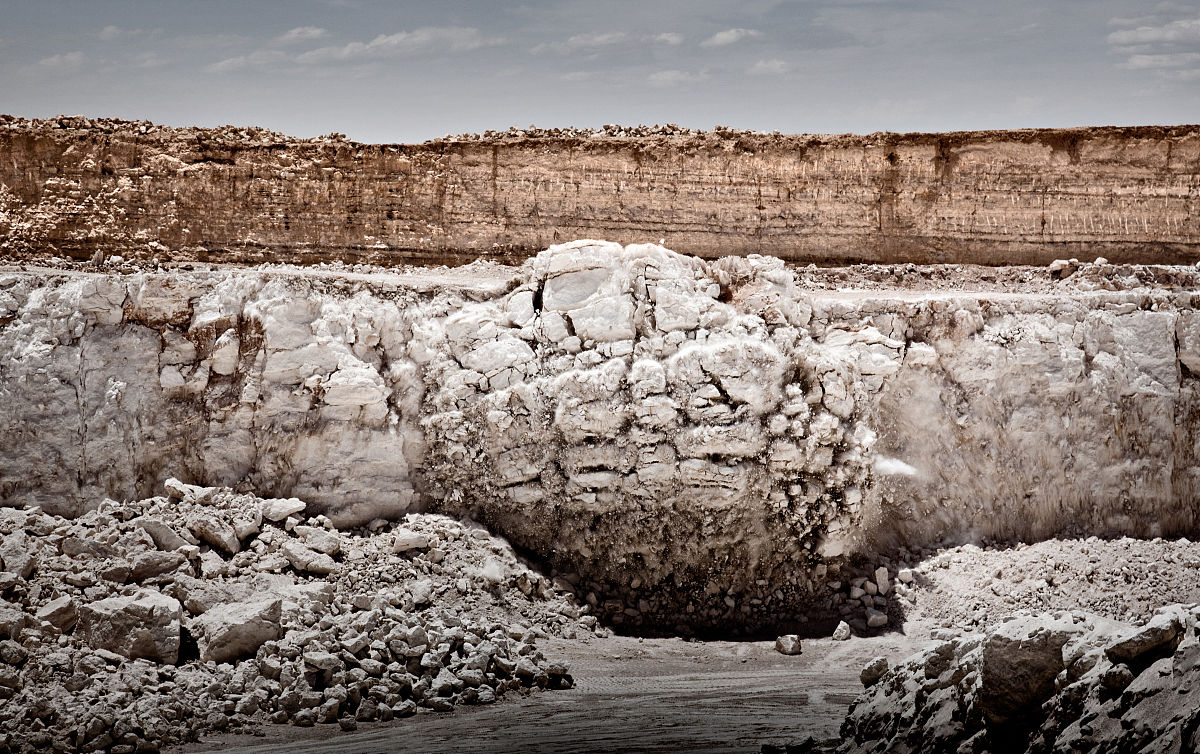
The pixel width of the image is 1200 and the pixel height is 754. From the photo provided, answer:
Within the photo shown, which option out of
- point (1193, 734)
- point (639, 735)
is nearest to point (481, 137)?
point (639, 735)

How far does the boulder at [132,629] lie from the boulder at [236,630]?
0.19m

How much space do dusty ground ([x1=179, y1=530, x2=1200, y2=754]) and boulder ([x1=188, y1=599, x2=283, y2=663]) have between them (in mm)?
748

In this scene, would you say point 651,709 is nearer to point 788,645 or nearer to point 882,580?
point 788,645

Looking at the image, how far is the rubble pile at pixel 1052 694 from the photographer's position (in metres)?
4.19

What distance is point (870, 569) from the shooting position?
29.2ft

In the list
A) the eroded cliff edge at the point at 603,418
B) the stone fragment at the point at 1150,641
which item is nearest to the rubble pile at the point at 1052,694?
the stone fragment at the point at 1150,641

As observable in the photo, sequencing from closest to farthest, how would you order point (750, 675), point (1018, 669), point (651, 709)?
A: point (1018, 669) < point (651, 709) < point (750, 675)

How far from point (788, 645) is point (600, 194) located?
4.81m

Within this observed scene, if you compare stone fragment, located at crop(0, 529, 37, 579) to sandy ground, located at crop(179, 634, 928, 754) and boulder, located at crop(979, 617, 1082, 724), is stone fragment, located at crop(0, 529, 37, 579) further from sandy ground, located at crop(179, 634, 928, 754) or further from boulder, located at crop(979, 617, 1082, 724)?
boulder, located at crop(979, 617, 1082, 724)

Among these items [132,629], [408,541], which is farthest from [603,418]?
[132,629]

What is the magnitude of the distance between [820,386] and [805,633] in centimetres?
189

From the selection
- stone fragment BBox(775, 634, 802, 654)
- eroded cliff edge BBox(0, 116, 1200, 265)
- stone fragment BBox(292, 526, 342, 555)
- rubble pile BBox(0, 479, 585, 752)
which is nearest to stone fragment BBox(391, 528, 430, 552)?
rubble pile BBox(0, 479, 585, 752)

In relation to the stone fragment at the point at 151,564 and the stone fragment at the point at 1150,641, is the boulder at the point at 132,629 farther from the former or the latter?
the stone fragment at the point at 1150,641

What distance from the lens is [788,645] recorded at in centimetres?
796
